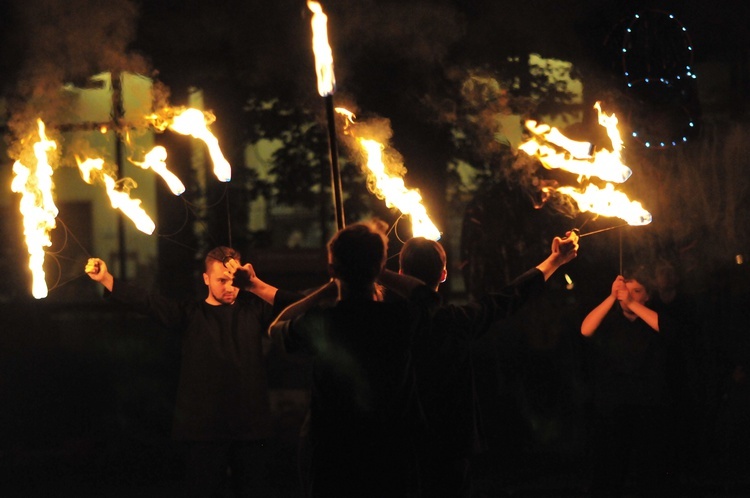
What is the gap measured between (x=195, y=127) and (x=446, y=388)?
250 cm

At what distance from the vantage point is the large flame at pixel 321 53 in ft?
15.8

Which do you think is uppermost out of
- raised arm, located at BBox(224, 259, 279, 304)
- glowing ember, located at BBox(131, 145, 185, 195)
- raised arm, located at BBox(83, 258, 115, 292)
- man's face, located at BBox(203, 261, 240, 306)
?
glowing ember, located at BBox(131, 145, 185, 195)

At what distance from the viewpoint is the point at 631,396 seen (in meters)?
5.96

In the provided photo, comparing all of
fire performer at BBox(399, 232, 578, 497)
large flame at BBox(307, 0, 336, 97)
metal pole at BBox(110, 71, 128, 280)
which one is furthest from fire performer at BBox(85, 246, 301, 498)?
metal pole at BBox(110, 71, 128, 280)

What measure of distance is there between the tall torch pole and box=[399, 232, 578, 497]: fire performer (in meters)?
0.53

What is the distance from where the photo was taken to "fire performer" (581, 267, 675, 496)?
596cm

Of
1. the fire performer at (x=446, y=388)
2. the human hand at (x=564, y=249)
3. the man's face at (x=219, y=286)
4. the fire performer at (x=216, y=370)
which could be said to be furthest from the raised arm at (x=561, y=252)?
the man's face at (x=219, y=286)

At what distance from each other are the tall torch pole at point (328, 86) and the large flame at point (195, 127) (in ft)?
2.77

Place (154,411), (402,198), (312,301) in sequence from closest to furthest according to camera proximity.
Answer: (312,301), (402,198), (154,411)

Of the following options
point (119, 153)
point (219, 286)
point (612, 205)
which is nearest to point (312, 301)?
point (219, 286)

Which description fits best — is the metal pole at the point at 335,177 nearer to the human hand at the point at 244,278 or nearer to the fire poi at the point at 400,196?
the human hand at the point at 244,278

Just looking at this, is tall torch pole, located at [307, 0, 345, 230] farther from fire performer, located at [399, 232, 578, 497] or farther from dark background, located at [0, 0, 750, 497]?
dark background, located at [0, 0, 750, 497]

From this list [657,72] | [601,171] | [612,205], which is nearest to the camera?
[612,205]

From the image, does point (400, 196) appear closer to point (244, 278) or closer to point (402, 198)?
point (402, 198)
